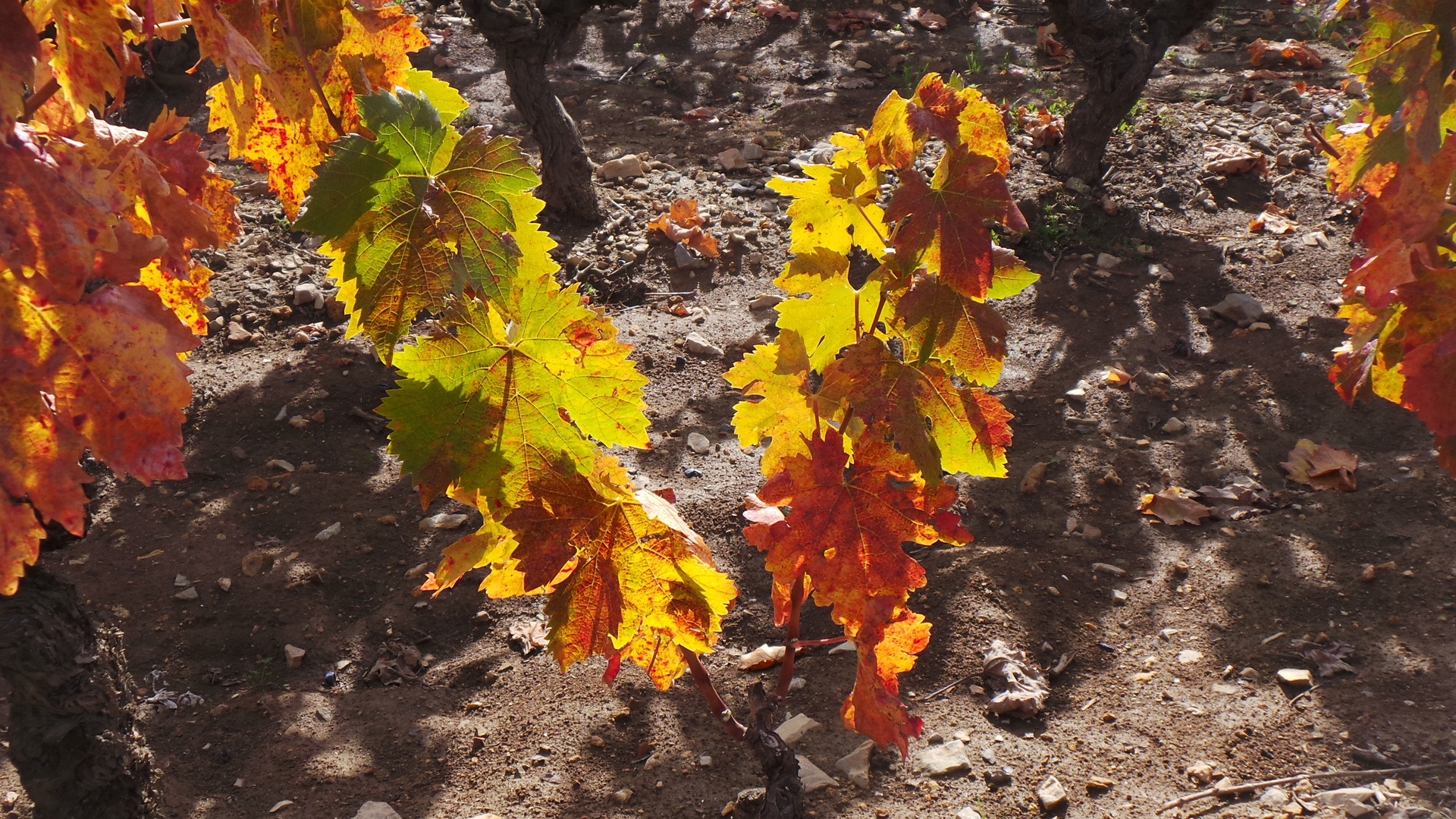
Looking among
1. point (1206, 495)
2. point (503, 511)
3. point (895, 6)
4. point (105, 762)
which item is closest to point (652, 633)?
point (503, 511)

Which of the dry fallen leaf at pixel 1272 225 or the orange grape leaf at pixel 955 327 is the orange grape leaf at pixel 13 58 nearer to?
the orange grape leaf at pixel 955 327

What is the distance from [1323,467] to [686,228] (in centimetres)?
282

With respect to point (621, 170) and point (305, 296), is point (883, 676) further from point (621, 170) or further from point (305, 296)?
point (621, 170)

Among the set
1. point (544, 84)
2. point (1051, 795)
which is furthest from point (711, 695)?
point (544, 84)

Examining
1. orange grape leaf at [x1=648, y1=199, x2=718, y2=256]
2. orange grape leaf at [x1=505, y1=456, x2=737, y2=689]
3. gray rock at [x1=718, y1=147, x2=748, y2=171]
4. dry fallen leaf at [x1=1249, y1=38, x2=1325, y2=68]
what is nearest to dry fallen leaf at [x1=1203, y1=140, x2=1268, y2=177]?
dry fallen leaf at [x1=1249, y1=38, x2=1325, y2=68]

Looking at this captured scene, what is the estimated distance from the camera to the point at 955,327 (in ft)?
4.29

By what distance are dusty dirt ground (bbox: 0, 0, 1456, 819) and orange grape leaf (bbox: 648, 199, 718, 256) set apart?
9cm

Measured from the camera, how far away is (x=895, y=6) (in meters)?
7.45

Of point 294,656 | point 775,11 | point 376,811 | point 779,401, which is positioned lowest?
point 294,656

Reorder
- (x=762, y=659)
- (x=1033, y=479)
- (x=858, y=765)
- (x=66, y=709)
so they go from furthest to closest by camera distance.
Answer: (x=1033, y=479) → (x=762, y=659) → (x=858, y=765) → (x=66, y=709)

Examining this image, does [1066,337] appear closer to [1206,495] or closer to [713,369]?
[1206,495]

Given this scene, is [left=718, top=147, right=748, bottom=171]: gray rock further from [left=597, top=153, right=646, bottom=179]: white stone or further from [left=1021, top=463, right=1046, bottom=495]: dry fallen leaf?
[left=1021, top=463, right=1046, bottom=495]: dry fallen leaf

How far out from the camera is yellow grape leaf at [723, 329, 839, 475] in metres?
1.43

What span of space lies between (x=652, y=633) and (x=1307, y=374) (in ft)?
10.3
